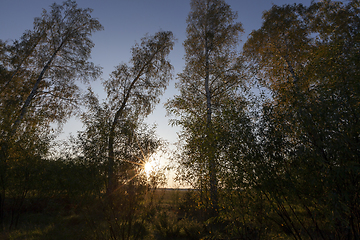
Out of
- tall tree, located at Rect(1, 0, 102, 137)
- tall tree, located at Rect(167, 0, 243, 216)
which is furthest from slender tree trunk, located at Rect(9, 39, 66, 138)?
tall tree, located at Rect(167, 0, 243, 216)

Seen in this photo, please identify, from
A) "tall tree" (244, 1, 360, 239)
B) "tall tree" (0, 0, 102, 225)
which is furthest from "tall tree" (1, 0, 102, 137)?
"tall tree" (244, 1, 360, 239)

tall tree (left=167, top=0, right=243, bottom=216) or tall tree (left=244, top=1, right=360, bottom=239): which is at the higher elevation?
tall tree (left=167, top=0, right=243, bottom=216)

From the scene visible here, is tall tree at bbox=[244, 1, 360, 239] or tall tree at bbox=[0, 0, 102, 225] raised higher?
tall tree at bbox=[0, 0, 102, 225]

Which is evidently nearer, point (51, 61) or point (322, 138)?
point (322, 138)

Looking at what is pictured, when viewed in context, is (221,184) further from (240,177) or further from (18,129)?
(18,129)

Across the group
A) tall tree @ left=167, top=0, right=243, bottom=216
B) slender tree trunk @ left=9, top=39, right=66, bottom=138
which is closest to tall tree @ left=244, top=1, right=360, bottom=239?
tall tree @ left=167, top=0, right=243, bottom=216

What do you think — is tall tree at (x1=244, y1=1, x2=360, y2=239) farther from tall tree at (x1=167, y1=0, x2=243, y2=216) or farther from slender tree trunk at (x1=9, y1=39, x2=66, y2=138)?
slender tree trunk at (x1=9, y1=39, x2=66, y2=138)

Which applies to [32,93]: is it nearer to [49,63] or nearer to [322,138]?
[49,63]

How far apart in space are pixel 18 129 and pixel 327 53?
1087 centimetres

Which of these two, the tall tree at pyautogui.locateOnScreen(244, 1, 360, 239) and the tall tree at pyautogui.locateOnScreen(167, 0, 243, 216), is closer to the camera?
the tall tree at pyautogui.locateOnScreen(244, 1, 360, 239)

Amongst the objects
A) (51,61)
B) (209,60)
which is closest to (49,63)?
(51,61)

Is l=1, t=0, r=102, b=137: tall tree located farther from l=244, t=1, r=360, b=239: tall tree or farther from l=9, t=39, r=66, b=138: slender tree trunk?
l=244, t=1, r=360, b=239: tall tree

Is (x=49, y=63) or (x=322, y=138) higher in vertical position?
(x=49, y=63)

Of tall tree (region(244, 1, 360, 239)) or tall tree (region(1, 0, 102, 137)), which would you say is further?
tall tree (region(1, 0, 102, 137))
